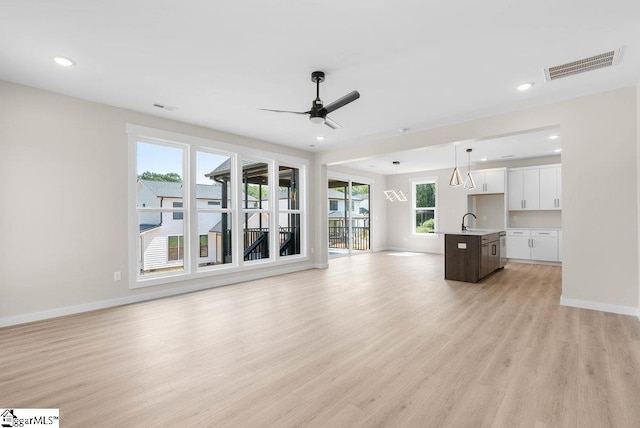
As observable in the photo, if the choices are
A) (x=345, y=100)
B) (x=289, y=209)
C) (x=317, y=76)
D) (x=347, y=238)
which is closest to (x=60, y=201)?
(x=317, y=76)

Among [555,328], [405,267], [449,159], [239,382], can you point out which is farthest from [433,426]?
[449,159]

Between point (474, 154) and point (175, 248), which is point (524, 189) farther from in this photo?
point (175, 248)

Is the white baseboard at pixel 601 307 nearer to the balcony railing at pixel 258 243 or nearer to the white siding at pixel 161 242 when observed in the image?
the balcony railing at pixel 258 243

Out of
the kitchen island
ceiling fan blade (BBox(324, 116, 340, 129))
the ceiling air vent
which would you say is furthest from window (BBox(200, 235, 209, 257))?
the ceiling air vent

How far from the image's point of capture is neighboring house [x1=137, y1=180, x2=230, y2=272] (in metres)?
4.62

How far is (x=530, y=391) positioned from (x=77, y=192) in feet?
16.7

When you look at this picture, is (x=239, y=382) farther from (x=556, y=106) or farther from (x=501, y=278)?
(x=501, y=278)

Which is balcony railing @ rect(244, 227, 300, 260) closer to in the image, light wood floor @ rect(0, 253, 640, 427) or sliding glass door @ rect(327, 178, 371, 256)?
light wood floor @ rect(0, 253, 640, 427)

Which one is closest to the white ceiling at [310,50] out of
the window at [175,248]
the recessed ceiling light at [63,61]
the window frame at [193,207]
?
the recessed ceiling light at [63,61]

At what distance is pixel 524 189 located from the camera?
7613mm

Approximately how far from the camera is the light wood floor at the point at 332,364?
6.03 ft

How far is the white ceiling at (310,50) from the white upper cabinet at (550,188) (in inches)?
160

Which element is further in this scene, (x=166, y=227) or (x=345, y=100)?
(x=166, y=227)

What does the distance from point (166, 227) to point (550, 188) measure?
8322mm
